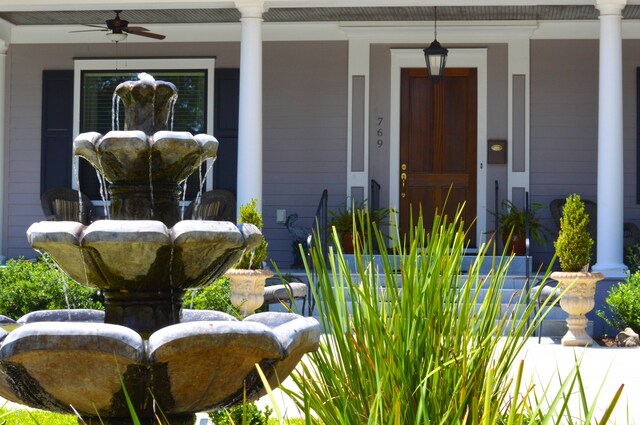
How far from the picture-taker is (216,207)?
12758 millimetres

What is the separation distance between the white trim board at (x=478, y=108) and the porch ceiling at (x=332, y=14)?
0.45m

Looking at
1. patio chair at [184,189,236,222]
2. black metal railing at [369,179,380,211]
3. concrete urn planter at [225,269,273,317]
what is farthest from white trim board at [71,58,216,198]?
concrete urn planter at [225,269,273,317]

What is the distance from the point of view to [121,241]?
4.13m

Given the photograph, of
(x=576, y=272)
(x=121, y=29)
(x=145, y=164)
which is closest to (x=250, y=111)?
(x=121, y=29)

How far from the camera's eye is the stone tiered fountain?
3748 millimetres

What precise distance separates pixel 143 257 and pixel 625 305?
22.7ft

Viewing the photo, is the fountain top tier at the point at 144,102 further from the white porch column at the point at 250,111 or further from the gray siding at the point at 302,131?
the gray siding at the point at 302,131

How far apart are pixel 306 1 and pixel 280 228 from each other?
3109 millimetres

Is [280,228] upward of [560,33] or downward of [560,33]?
downward

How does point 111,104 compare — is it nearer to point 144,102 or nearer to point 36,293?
point 36,293

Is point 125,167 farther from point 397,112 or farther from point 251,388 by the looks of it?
point 397,112

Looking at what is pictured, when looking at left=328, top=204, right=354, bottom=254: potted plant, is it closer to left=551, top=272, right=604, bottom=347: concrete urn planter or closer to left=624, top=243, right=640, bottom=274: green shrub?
left=624, top=243, right=640, bottom=274: green shrub

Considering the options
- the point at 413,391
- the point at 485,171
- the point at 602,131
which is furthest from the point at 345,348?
the point at 485,171

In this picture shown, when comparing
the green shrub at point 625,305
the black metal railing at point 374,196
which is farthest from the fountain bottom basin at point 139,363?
the black metal railing at point 374,196
